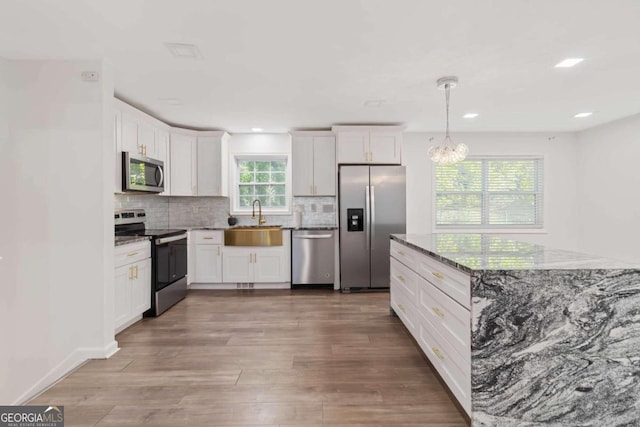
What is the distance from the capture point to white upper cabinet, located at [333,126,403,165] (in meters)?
4.79

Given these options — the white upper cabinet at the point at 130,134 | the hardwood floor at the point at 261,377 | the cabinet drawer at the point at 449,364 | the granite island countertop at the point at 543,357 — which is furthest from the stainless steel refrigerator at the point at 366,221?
the granite island countertop at the point at 543,357

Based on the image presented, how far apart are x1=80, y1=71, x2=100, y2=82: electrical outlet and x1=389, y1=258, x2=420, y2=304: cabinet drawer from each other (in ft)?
9.79

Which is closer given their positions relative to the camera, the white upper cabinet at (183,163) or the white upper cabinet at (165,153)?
the white upper cabinet at (165,153)

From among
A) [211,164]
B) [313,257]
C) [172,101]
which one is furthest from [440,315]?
[211,164]

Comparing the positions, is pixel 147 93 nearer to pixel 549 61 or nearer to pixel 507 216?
pixel 549 61

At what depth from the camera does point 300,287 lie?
4.87 m

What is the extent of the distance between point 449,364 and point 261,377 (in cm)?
125

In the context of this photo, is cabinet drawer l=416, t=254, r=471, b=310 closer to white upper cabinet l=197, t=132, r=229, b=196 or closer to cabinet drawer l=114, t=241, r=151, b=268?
cabinet drawer l=114, t=241, r=151, b=268

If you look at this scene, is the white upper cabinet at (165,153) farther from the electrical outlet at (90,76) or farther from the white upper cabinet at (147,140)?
the electrical outlet at (90,76)

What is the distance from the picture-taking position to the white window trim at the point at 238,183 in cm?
523

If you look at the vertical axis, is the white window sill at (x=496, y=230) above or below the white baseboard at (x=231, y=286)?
above

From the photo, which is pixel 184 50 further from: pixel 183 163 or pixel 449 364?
pixel 449 364

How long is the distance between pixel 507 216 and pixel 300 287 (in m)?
3.64

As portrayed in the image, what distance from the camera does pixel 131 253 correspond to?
3.21 meters
